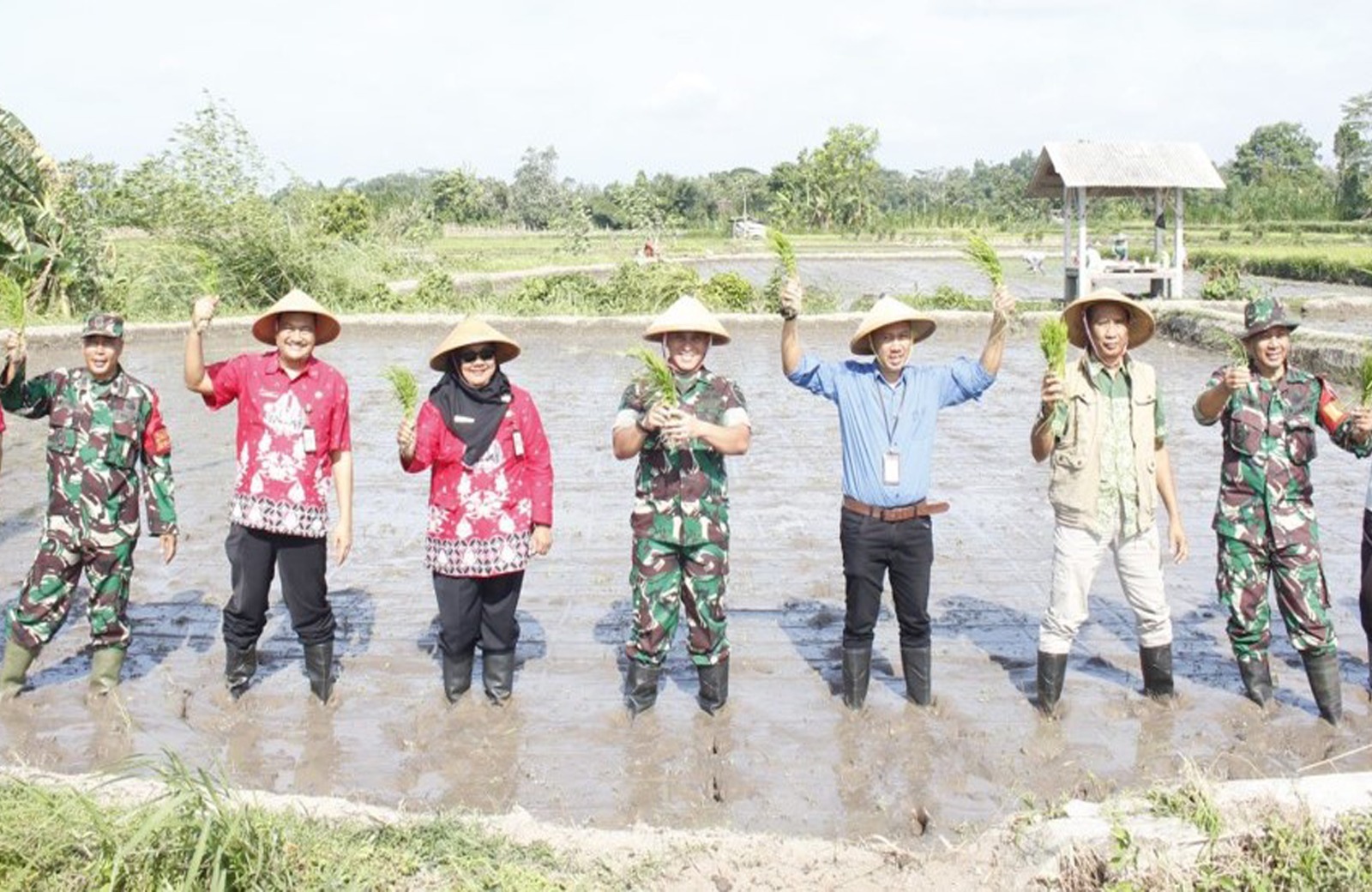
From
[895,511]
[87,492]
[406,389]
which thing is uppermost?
[406,389]

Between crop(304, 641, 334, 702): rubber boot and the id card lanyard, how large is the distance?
2244mm

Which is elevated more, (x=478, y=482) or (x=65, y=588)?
(x=478, y=482)

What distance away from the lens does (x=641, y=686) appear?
509 cm

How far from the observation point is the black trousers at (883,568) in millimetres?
4906

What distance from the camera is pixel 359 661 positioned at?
580 centimetres

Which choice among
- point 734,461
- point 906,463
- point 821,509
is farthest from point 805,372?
point 734,461

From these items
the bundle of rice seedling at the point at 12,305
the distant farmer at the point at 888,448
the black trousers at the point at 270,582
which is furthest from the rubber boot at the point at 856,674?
the bundle of rice seedling at the point at 12,305

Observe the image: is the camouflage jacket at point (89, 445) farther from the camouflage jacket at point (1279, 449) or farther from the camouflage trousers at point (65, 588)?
the camouflage jacket at point (1279, 449)

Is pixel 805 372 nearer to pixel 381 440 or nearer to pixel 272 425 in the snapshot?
pixel 272 425

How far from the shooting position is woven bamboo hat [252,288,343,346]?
5.07 meters

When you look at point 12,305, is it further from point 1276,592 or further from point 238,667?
point 1276,592

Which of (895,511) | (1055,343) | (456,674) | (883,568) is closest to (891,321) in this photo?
(1055,343)

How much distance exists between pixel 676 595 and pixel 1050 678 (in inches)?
A: 56.2

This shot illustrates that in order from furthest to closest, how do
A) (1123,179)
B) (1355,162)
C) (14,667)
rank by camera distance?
(1355,162), (1123,179), (14,667)
